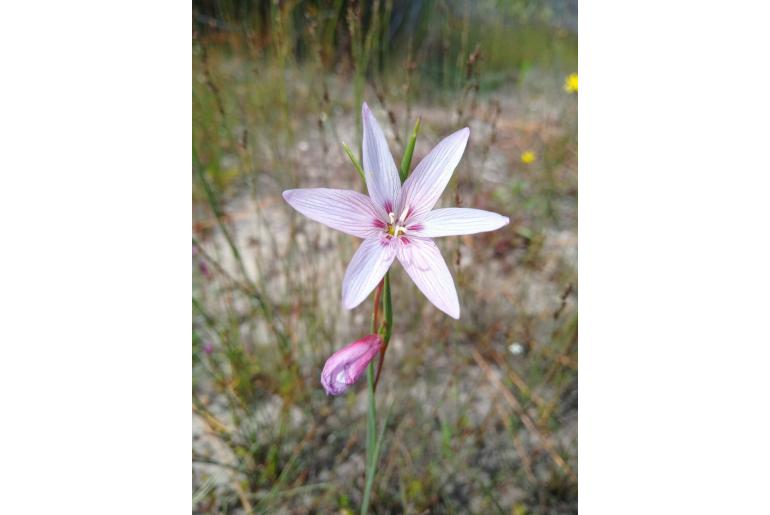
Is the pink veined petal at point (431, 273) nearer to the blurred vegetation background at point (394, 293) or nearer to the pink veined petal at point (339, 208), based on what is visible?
the pink veined petal at point (339, 208)

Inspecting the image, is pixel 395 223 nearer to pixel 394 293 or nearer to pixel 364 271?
pixel 364 271

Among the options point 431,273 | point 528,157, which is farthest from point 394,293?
point 431,273

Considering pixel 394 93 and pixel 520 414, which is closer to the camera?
pixel 520 414

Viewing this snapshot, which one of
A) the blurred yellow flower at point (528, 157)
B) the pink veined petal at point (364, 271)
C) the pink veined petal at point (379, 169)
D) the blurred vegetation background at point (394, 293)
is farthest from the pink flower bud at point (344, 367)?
the blurred yellow flower at point (528, 157)

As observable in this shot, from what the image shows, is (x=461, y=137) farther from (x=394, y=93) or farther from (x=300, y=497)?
(x=394, y=93)

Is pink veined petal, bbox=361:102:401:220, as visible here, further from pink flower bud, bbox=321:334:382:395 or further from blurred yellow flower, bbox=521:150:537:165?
blurred yellow flower, bbox=521:150:537:165

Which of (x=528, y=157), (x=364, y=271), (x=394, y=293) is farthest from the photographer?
(x=528, y=157)

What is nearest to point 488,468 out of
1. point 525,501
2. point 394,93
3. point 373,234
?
point 525,501

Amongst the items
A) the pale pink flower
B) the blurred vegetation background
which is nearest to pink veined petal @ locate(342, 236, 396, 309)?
the pale pink flower
